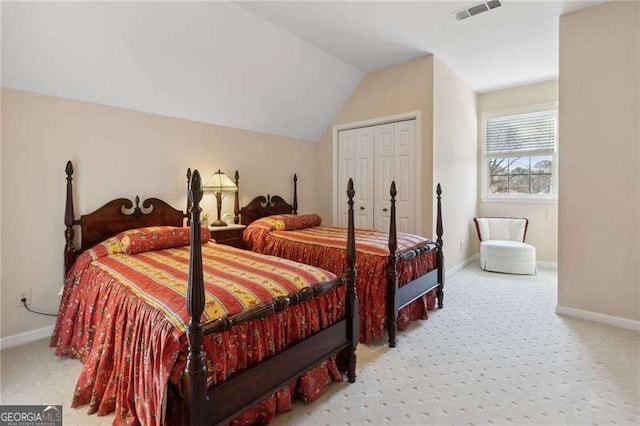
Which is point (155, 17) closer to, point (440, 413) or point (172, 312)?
point (172, 312)

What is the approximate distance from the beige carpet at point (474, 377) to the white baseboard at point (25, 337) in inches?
3.3

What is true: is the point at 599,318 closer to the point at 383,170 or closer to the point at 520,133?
the point at 383,170

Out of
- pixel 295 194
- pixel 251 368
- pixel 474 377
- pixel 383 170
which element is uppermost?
pixel 383 170

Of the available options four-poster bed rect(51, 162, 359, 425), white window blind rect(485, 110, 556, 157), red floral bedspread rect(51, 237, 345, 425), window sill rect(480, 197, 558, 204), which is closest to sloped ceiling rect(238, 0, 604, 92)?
white window blind rect(485, 110, 556, 157)

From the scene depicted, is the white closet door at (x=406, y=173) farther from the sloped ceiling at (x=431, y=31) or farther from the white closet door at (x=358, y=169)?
the sloped ceiling at (x=431, y=31)

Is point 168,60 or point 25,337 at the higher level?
point 168,60

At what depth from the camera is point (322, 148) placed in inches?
205

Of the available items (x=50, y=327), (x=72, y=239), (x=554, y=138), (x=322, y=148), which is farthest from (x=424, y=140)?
(x=50, y=327)

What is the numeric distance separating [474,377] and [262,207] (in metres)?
3.16

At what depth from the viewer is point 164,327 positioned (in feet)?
4.61

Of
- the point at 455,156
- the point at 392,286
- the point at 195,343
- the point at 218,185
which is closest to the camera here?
the point at 195,343

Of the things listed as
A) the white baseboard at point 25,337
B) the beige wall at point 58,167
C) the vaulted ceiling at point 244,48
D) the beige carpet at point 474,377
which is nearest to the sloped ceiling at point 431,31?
the vaulted ceiling at point 244,48

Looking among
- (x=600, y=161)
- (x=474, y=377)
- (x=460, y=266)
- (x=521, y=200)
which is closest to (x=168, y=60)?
(x=474, y=377)

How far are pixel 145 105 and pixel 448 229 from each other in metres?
3.90
